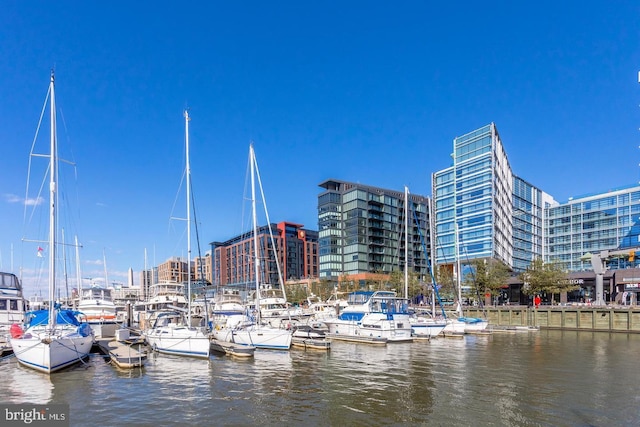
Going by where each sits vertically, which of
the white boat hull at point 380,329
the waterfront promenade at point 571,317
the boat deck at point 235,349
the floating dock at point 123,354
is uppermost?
the floating dock at point 123,354

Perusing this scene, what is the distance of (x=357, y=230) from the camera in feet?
453

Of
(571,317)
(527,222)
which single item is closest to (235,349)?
(571,317)

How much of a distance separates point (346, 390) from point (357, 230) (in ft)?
382

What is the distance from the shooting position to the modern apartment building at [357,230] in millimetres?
138500

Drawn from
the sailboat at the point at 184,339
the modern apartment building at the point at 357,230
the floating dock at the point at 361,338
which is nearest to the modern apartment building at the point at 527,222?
the modern apartment building at the point at 357,230

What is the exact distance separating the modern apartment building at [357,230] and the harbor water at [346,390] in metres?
104

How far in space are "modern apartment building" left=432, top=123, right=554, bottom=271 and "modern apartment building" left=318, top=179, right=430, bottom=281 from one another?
2006cm

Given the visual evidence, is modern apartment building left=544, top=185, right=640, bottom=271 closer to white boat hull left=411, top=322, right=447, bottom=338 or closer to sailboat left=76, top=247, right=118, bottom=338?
white boat hull left=411, top=322, right=447, bottom=338

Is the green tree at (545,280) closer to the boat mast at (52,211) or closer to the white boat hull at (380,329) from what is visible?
the white boat hull at (380,329)

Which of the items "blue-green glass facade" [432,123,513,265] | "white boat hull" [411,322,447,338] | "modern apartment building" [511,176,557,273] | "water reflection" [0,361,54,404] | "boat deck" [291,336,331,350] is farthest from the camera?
"modern apartment building" [511,176,557,273]

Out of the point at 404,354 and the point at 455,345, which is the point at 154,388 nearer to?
the point at 404,354

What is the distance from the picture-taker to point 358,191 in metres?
140

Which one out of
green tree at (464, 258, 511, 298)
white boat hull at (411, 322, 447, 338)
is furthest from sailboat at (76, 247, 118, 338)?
green tree at (464, 258, 511, 298)

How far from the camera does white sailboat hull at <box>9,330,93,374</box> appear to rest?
25188 millimetres
